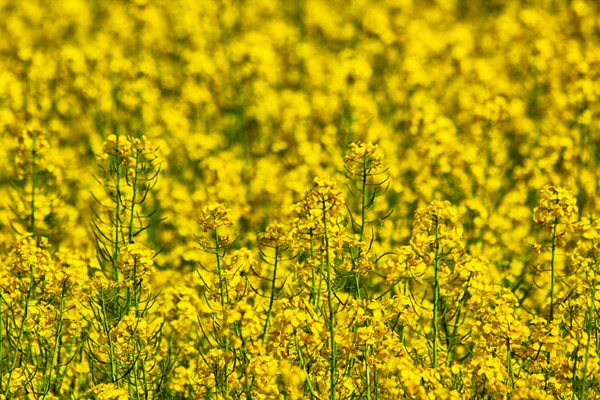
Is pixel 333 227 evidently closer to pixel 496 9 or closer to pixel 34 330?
pixel 34 330

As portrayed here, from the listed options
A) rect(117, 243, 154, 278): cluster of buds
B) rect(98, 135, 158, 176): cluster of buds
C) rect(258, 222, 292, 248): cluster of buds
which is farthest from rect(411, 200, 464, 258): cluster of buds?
rect(98, 135, 158, 176): cluster of buds

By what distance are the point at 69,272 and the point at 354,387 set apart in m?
1.25

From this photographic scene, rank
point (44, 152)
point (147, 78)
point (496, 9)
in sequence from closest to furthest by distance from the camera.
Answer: point (44, 152) < point (147, 78) < point (496, 9)

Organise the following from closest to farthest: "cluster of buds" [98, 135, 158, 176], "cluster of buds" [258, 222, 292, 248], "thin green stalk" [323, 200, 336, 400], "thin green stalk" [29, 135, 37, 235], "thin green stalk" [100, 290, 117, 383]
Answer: "thin green stalk" [323, 200, 336, 400], "thin green stalk" [100, 290, 117, 383], "cluster of buds" [258, 222, 292, 248], "cluster of buds" [98, 135, 158, 176], "thin green stalk" [29, 135, 37, 235]

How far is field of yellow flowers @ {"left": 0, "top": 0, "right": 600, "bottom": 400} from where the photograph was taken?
4.18m

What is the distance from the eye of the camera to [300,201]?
4.37 meters

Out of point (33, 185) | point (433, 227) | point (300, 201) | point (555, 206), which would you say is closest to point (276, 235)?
point (300, 201)

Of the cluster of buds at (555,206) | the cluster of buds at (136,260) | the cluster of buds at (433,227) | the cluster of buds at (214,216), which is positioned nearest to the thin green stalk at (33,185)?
the cluster of buds at (136,260)

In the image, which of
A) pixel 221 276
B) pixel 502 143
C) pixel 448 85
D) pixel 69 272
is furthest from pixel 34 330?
pixel 448 85

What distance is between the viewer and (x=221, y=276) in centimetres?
416

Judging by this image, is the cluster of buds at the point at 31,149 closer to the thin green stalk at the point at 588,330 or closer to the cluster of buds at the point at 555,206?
the cluster of buds at the point at 555,206

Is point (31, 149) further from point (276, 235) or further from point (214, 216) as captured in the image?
point (276, 235)

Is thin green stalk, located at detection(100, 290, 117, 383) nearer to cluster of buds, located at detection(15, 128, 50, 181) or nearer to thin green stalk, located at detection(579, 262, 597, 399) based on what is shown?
cluster of buds, located at detection(15, 128, 50, 181)

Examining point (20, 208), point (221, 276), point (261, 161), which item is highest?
point (261, 161)
